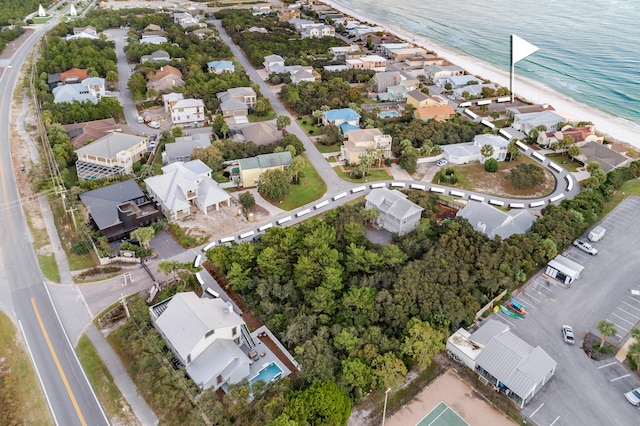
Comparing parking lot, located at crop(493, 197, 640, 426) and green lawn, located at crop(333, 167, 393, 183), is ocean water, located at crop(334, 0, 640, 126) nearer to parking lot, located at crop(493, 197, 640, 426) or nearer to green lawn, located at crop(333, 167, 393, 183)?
parking lot, located at crop(493, 197, 640, 426)

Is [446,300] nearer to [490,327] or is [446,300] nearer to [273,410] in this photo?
[490,327]

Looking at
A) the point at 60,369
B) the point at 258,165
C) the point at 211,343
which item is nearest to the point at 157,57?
the point at 258,165

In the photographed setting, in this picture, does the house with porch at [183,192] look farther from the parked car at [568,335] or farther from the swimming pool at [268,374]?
the parked car at [568,335]

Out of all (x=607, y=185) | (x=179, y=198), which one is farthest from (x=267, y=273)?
(x=607, y=185)

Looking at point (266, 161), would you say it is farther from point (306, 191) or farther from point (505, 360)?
point (505, 360)

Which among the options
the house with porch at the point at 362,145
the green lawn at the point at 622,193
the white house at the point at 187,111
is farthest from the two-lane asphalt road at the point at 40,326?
the green lawn at the point at 622,193
